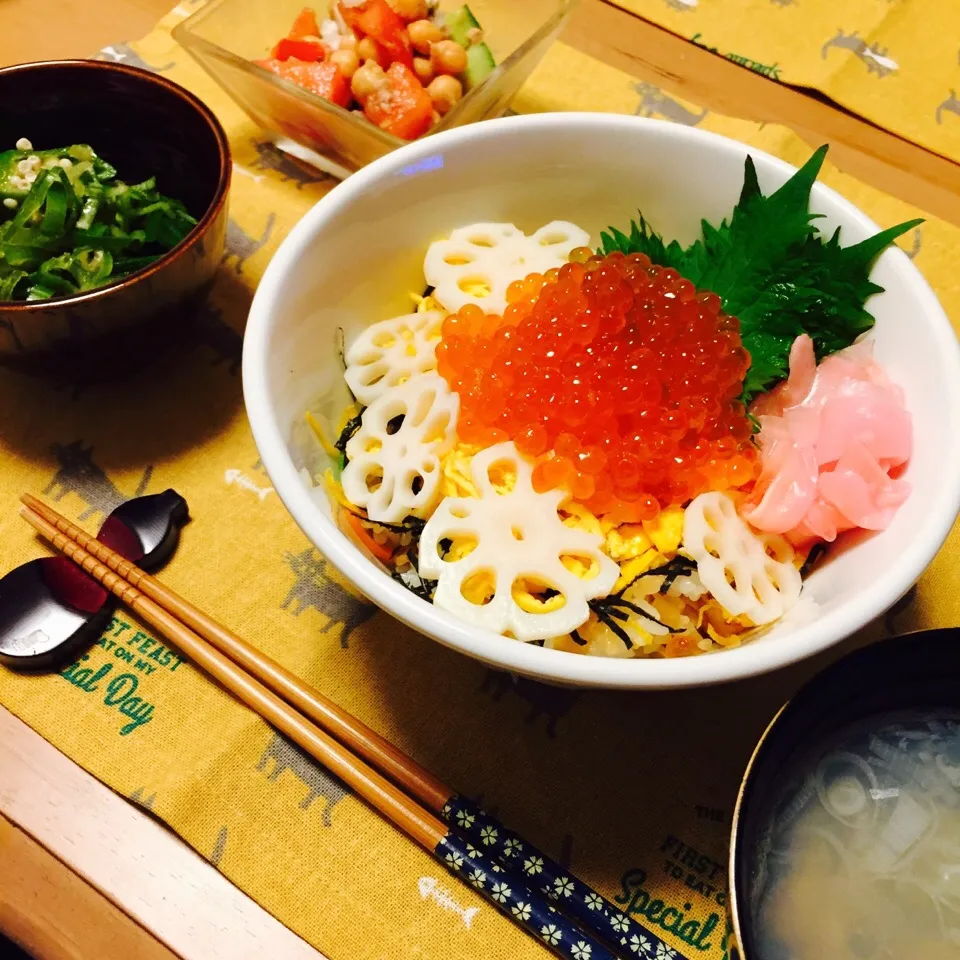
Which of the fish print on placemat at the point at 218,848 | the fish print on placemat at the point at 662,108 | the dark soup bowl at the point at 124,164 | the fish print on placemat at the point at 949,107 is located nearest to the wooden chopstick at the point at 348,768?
the fish print on placemat at the point at 218,848

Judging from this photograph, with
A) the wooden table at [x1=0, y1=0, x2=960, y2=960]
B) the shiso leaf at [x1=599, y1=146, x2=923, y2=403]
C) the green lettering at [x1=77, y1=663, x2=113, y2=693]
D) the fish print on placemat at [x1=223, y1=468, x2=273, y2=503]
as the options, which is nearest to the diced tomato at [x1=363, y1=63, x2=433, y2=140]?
the shiso leaf at [x1=599, y1=146, x2=923, y2=403]

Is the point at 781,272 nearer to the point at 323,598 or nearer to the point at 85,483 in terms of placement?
the point at 323,598

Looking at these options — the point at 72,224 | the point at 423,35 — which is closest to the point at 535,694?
the point at 72,224

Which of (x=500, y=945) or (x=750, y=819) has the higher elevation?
(x=750, y=819)

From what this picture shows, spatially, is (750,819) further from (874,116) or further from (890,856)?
(874,116)

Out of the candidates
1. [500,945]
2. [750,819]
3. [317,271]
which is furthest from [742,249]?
[500,945]

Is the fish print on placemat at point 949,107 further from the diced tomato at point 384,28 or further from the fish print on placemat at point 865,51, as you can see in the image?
the diced tomato at point 384,28

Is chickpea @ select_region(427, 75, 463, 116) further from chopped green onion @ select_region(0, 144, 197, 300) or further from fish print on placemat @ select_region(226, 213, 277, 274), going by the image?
chopped green onion @ select_region(0, 144, 197, 300)
